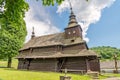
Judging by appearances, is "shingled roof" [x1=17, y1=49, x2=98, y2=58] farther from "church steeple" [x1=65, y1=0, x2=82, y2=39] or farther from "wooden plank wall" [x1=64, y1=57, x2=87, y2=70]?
"church steeple" [x1=65, y1=0, x2=82, y2=39]

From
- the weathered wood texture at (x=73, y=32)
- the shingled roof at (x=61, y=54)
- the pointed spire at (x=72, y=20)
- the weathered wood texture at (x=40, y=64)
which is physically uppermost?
the pointed spire at (x=72, y=20)

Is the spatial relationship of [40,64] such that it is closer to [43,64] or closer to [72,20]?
[43,64]

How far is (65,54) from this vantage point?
29.5m

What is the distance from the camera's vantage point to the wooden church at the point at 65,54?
2819 centimetres

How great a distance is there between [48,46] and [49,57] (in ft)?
10.8

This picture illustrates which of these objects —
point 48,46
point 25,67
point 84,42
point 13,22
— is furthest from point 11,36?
point 13,22

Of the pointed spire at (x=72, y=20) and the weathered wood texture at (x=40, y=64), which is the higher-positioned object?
the pointed spire at (x=72, y=20)

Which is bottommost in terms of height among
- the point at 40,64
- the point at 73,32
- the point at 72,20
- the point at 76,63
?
the point at 40,64

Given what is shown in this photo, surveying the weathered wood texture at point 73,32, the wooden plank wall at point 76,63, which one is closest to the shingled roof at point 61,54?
the wooden plank wall at point 76,63

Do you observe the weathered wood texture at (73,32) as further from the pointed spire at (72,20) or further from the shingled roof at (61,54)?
the shingled roof at (61,54)

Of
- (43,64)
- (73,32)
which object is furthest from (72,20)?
(43,64)

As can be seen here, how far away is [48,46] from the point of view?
32.4 metres

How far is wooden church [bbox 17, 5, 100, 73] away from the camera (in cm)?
2819

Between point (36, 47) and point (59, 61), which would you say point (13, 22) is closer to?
point (59, 61)
